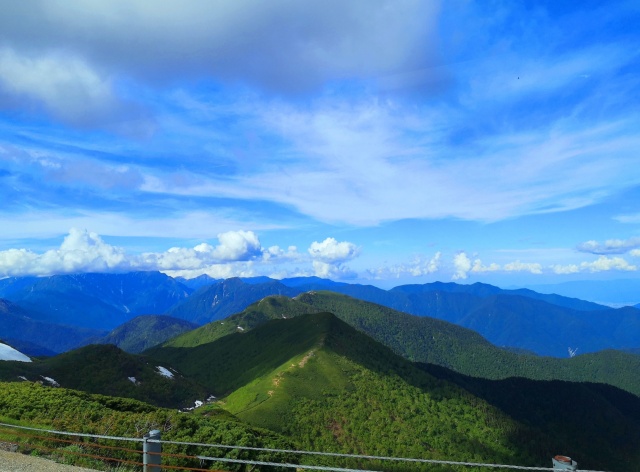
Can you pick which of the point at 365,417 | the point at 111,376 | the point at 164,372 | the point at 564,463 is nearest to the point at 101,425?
the point at 564,463

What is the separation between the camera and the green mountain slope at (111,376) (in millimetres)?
153000

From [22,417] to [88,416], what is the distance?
533 centimetres

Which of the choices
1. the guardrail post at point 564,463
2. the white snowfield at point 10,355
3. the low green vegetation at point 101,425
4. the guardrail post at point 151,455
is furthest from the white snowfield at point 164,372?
the guardrail post at point 564,463

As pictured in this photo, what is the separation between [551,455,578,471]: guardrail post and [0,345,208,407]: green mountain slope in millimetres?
167501

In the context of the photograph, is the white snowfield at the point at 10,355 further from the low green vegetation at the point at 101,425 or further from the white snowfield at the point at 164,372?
the low green vegetation at the point at 101,425

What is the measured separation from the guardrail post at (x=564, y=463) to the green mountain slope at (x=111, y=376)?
550ft

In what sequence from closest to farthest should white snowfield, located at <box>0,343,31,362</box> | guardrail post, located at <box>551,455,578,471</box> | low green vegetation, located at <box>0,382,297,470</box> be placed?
guardrail post, located at <box>551,455,578,471</box> → low green vegetation, located at <box>0,382,297,470</box> → white snowfield, located at <box>0,343,31,362</box>

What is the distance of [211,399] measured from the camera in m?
185

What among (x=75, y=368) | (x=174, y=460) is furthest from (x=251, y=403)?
(x=174, y=460)

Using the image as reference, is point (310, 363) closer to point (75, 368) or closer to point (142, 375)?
point (142, 375)

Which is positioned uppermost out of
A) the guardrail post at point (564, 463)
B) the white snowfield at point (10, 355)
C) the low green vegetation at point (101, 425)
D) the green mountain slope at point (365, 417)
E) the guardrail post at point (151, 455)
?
the guardrail post at point (564, 463)

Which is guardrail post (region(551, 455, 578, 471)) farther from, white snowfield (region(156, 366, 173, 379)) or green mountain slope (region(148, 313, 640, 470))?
white snowfield (region(156, 366, 173, 379))

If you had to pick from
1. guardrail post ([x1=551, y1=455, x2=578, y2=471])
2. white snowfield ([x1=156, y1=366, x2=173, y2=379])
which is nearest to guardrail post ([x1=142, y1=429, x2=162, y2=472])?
guardrail post ([x1=551, y1=455, x2=578, y2=471])

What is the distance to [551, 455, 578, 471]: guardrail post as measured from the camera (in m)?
10.7
